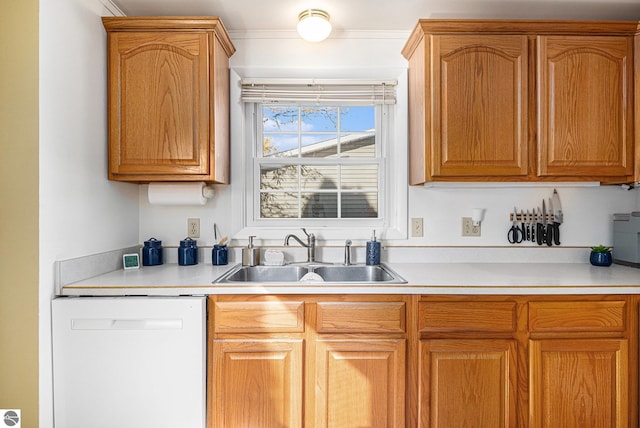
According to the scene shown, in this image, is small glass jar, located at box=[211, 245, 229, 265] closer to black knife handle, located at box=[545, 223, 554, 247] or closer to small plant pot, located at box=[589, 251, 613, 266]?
black knife handle, located at box=[545, 223, 554, 247]

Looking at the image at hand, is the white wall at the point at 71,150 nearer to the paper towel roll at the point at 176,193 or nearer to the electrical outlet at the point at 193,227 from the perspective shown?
the paper towel roll at the point at 176,193

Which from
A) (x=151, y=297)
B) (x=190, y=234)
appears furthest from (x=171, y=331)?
(x=190, y=234)

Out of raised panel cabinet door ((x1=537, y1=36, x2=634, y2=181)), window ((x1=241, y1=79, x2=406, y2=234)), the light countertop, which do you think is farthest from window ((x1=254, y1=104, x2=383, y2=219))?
raised panel cabinet door ((x1=537, y1=36, x2=634, y2=181))

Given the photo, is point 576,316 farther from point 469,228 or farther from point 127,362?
point 127,362

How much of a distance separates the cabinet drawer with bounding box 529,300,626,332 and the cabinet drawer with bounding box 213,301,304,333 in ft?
3.45

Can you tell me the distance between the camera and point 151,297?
1.65 m

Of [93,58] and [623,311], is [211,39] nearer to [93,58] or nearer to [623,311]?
[93,58]

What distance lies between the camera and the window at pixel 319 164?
7.91ft

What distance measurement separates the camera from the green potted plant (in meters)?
2.17

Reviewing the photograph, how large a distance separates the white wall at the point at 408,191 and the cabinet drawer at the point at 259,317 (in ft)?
2.42

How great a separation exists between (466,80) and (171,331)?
74.1 inches

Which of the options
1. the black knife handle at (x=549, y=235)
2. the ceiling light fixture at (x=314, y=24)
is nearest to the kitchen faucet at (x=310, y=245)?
the ceiling light fixture at (x=314, y=24)

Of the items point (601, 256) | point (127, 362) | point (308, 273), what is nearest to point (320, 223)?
point (308, 273)

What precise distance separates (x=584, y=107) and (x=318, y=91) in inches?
57.3
